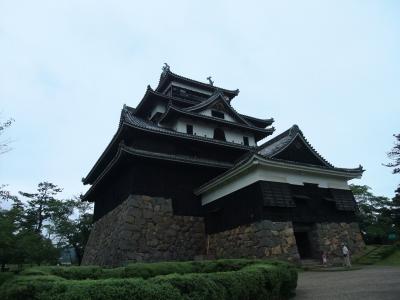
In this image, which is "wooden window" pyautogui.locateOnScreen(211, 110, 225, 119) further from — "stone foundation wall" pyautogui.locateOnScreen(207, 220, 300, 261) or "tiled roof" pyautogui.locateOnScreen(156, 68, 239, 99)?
"stone foundation wall" pyautogui.locateOnScreen(207, 220, 300, 261)

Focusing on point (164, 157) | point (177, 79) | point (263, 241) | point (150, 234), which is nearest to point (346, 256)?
point (263, 241)

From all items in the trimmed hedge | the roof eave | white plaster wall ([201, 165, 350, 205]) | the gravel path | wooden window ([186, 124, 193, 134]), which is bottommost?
the gravel path

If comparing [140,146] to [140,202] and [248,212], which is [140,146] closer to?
[140,202]

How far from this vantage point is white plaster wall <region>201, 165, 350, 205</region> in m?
15.4

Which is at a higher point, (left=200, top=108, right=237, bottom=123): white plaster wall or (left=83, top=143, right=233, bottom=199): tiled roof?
(left=200, top=108, right=237, bottom=123): white plaster wall

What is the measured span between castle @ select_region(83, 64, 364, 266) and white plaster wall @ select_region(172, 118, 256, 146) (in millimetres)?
137

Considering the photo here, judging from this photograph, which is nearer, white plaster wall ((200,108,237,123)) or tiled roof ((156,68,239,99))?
white plaster wall ((200,108,237,123))

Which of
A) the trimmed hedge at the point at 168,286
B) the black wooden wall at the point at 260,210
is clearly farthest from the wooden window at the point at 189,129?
the trimmed hedge at the point at 168,286

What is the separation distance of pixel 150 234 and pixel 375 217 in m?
25.6

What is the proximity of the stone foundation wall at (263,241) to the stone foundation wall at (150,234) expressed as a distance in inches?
98.7

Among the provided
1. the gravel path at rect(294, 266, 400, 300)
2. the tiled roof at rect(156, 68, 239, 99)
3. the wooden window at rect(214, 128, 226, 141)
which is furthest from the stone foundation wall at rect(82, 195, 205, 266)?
the tiled roof at rect(156, 68, 239, 99)

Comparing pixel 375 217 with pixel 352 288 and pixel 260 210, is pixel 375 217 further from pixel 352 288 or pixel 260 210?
pixel 352 288

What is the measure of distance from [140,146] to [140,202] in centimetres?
370

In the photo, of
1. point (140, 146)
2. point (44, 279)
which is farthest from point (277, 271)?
point (140, 146)
